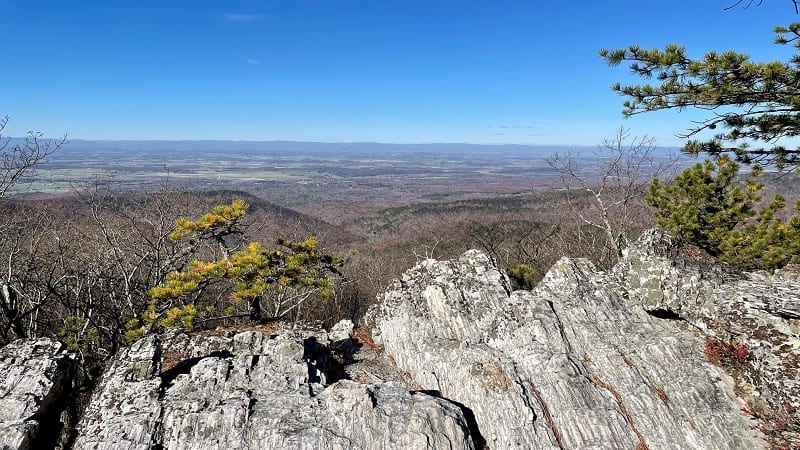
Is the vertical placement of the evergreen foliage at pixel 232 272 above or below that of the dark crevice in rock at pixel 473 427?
above

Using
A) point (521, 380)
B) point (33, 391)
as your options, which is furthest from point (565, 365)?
point (33, 391)

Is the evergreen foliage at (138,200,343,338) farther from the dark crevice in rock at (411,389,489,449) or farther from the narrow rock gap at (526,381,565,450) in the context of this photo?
the narrow rock gap at (526,381,565,450)

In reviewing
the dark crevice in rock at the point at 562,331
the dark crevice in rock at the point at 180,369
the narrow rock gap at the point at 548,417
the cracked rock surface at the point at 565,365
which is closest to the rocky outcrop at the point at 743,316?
the cracked rock surface at the point at 565,365

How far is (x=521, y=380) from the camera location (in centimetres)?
696

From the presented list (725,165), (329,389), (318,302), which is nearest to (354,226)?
(318,302)

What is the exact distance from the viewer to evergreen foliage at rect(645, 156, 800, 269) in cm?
1212

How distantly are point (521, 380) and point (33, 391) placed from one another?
7.37 meters

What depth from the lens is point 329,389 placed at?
21.3 feet

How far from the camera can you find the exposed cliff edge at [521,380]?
19.0 ft

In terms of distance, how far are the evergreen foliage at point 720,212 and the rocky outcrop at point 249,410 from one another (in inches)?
434

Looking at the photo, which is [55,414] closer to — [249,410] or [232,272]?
[249,410]

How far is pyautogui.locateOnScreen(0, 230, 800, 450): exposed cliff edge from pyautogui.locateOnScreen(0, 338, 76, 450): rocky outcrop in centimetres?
5

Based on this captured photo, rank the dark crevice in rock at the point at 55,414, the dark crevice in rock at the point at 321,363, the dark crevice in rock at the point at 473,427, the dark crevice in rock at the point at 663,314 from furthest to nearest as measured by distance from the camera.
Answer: the dark crevice in rock at the point at 663,314, the dark crevice in rock at the point at 321,363, the dark crevice in rock at the point at 473,427, the dark crevice in rock at the point at 55,414

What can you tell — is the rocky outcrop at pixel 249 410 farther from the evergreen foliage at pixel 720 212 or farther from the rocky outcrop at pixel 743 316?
the evergreen foliage at pixel 720 212
